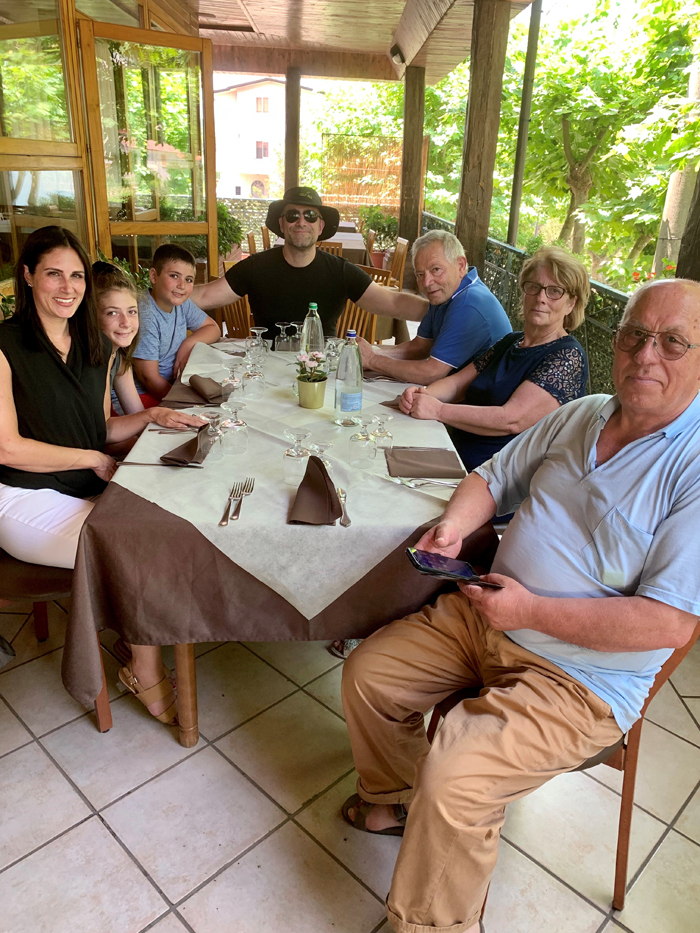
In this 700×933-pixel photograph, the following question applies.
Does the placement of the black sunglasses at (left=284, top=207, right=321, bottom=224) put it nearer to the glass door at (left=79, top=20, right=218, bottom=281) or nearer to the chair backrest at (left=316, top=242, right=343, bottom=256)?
the glass door at (left=79, top=20, right=218, bottom=281)

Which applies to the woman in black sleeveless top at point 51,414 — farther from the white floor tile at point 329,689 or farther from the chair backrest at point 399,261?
the chair backrest at point 399,261

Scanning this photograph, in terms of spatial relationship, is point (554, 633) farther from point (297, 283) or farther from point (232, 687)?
point (297, 283)

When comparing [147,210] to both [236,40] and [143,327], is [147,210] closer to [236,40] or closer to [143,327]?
[143,327]

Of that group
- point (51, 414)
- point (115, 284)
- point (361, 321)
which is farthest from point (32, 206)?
point (51, 414)

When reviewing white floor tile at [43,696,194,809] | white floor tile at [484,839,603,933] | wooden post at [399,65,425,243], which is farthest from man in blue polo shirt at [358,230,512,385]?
wooden post at [399,65,425,243]

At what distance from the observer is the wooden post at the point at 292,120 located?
336 inches

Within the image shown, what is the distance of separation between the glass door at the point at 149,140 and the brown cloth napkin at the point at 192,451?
2.92 m

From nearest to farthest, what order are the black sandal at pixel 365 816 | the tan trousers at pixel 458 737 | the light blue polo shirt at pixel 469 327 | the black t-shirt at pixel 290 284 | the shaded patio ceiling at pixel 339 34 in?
the tan trousers at pixel 458 737 < the black sandal at pixel 365 816 < the light blue polo shirt at pixel 469 327 < the black t-shirt at pixel 290 284 < the shaded patio ceiling at pixel 339 34

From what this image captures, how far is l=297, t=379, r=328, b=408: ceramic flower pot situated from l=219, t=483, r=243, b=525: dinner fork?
626 millimetres

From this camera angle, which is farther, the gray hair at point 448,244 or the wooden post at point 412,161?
the wooden post at point 412,161

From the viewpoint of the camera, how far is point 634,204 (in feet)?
24.4

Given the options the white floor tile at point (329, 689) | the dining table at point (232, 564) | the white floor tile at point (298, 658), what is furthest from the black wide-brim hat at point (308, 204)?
the white floor tile at point (329, 689)

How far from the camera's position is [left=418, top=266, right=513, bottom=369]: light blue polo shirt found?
2432 millimetres

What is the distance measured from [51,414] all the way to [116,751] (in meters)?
0.94
